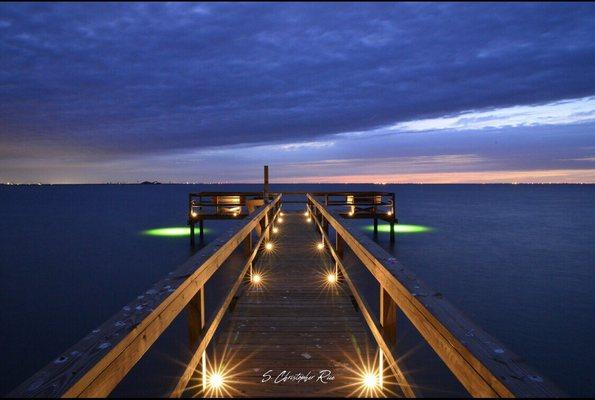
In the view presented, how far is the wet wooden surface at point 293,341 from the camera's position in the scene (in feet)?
9.95

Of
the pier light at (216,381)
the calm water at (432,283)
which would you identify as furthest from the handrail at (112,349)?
the calm water at (432,283)

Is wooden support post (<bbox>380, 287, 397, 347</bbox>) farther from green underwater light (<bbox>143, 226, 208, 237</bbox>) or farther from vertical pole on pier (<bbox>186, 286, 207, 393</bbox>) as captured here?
green underwater light (<bbox>143, 226, 208, 237</bbox>)

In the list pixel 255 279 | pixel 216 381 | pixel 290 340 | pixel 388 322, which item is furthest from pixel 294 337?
pixel 255 279

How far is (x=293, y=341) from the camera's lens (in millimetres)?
3811

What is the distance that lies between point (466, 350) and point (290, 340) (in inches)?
107

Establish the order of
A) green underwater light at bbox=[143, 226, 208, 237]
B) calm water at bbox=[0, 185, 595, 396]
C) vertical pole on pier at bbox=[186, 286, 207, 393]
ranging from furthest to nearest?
green underwater light at bbox=[143, 226, 208, 237], calm water at bbox=[0, 185, 595, 396], vertical pole on pier at bbox=[186, 286, 207, 393]

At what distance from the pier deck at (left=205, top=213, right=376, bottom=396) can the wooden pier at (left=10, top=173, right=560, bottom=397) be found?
1cm

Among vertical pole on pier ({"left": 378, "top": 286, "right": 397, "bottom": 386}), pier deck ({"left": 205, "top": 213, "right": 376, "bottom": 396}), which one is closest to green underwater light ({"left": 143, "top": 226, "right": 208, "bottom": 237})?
pier deck ({"left": 205, "top": 213, "right": 376, "bottom": 396})

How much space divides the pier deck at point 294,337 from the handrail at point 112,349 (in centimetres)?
142

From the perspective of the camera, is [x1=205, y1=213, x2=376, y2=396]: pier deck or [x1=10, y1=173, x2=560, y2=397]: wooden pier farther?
[x1=205, y1=213, x2=376, y2=396]: pier deck

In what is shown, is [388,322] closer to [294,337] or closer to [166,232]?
[294,337]

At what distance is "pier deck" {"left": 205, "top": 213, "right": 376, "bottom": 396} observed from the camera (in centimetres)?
305

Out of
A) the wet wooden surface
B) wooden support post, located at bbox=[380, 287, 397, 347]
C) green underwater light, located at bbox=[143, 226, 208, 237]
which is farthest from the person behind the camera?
green underwater light, located at bbox=[143, 226, 208, 237]

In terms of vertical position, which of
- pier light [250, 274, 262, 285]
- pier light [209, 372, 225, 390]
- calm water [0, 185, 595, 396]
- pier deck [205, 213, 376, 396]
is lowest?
calm water [0, 185, 595, 396]
